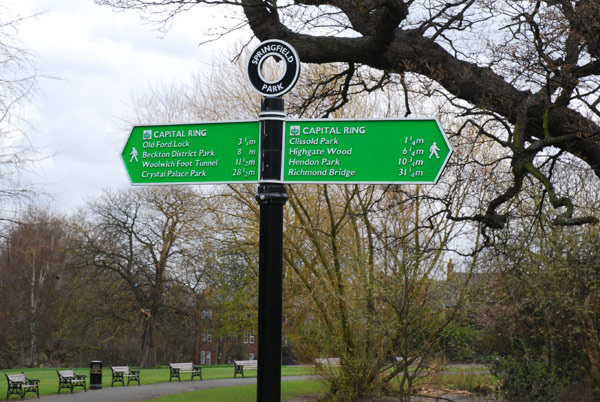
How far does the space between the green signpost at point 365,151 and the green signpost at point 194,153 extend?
215mm

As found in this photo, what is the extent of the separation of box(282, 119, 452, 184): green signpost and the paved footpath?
57.8ft

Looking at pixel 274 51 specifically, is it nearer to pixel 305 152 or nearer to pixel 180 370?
pixel 305 152

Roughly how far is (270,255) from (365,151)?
0.70 metres

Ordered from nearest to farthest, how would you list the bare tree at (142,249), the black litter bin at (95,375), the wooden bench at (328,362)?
the wooden bench at (328,362)
the black litter bin at (95,375)
the bare tree at (142,249)

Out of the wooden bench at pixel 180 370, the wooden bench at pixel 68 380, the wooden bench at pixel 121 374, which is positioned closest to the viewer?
the wooden bench at pixel 68 380

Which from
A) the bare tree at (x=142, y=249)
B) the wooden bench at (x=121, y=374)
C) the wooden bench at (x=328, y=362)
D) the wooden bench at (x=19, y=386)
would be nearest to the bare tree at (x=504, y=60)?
the wooden bench at (x=328, y=362)

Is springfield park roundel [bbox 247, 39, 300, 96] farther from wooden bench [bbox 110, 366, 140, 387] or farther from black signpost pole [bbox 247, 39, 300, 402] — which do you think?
wooden bench [bbox 110, 366, 140, 387]

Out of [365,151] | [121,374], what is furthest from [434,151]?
[121,374]

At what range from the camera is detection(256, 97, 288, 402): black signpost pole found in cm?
342

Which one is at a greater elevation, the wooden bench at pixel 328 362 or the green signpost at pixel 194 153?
the green signpost at pixel 194 153

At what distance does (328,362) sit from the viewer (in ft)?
59.1

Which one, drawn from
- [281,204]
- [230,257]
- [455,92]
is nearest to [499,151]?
[455,92]

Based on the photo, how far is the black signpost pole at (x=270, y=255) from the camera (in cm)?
342

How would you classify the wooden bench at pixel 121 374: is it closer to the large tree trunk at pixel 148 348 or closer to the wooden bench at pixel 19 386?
the wooden bench at pixel 19 386
